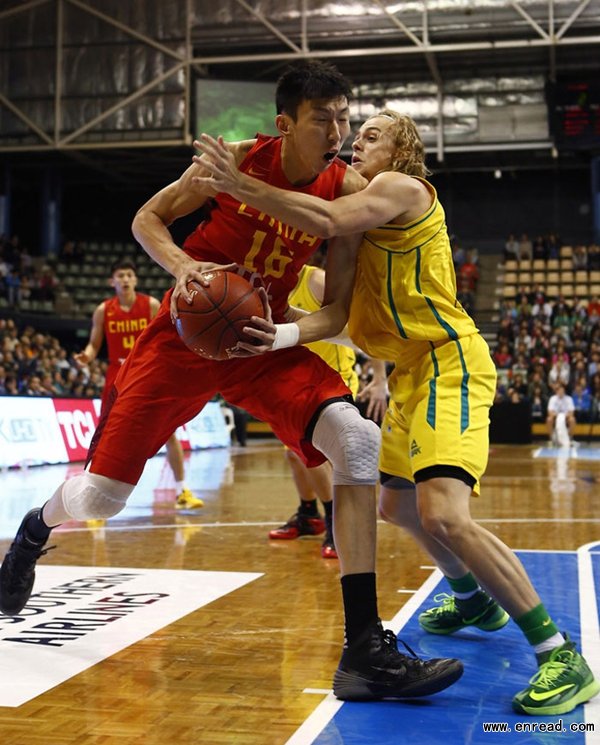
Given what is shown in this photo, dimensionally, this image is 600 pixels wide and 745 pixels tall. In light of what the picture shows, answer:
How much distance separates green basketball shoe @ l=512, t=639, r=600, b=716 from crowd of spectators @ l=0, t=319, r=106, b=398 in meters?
12.4

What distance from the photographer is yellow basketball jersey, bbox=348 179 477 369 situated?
3375 millimetres

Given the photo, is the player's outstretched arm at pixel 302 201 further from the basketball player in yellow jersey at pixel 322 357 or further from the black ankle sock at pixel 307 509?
the black ankle sock at pixel 307 509

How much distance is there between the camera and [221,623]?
385 cm

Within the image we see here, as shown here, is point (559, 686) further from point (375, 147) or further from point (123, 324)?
point (123, 324)

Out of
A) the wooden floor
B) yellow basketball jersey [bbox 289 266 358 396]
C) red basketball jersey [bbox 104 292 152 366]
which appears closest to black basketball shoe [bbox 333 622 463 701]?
the wooden floor

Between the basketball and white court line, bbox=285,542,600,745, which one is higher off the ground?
the basketball

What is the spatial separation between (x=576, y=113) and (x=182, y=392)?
2135 centimetres

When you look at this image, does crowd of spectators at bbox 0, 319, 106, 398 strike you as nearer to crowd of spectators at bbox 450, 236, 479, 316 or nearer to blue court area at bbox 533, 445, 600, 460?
blue court area at bbox 533, 445, 600, 460

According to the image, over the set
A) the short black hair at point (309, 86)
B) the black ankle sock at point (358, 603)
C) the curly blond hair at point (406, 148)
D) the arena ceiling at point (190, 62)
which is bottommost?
the black ankle sock at point (358, 603)

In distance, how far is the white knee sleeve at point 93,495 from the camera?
3.48 m

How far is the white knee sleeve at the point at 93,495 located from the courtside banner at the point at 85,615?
489 millimetres

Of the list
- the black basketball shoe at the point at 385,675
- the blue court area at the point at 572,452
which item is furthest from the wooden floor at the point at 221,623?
the blue court area at the point at 572,452

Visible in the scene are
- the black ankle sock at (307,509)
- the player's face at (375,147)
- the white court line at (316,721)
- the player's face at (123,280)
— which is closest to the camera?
the white court line at (316,721)

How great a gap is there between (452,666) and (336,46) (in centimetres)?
2188
